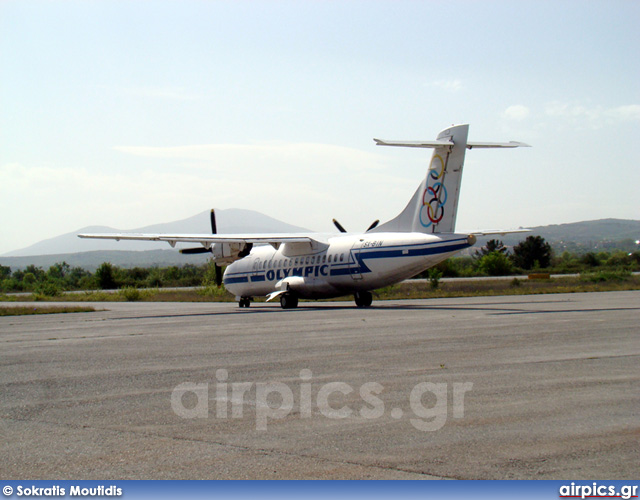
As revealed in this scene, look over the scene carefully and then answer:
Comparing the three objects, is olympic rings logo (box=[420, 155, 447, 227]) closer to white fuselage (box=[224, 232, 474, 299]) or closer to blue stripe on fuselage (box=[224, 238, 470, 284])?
white fuselage (box=[224, 232, 474, 299])

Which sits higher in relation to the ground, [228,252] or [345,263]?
[228,252]

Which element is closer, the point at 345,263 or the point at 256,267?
the point at 345,263

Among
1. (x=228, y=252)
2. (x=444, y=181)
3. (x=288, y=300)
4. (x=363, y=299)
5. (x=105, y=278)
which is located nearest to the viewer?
(x=444, y=181)

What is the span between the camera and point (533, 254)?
108438mm

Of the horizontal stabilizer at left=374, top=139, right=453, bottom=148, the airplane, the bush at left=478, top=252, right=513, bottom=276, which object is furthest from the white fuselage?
the bush at left=478, top=252, right=513, bottom=276

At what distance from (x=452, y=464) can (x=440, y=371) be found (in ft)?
16.6

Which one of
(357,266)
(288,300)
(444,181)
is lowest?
(288,300)

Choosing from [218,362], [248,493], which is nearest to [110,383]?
[218,362]

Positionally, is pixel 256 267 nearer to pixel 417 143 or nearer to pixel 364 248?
pixel 364 248

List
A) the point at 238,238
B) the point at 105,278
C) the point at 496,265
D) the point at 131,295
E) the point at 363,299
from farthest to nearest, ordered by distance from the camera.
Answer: the point at 105,278 → the point at 496,265 → the point at 131,295 → the point at 238,238 → the point at 363,299

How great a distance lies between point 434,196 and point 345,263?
5.16 metres

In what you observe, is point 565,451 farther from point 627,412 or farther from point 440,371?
point 440,371

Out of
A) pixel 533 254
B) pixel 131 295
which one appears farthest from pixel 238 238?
pixel 533 254

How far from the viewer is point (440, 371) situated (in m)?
11.0
